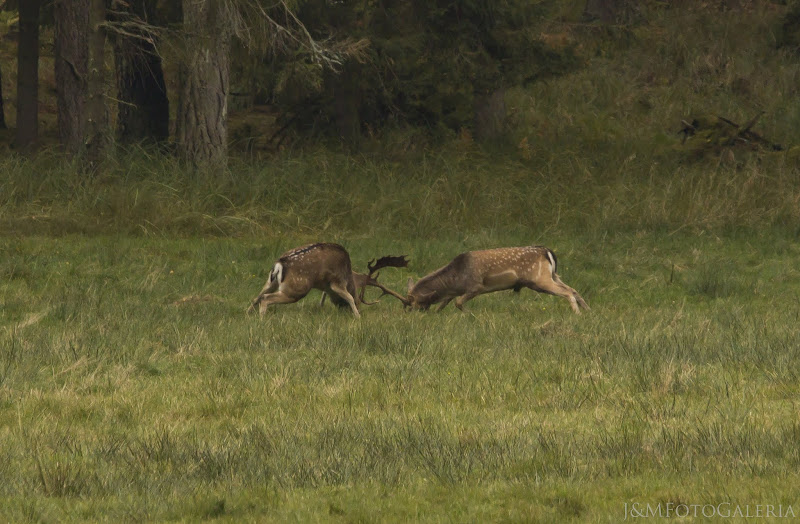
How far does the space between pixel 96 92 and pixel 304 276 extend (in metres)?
9.83

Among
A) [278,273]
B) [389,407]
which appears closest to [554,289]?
[278,273]

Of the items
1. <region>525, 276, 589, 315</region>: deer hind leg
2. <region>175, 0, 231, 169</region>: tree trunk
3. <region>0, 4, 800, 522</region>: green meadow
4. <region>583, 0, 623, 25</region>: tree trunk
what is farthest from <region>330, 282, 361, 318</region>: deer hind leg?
<region>583, 0, 623, 25</region>: tree trunk

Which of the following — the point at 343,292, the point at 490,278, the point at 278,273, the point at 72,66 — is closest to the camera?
the point at 278,273

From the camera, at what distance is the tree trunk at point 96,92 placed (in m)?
20.5

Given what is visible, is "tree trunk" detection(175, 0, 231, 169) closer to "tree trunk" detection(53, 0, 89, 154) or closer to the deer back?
"tree trunk" detection(53, 0, 89, 154)

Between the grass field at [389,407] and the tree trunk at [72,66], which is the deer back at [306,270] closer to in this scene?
the grass field at [389,407]

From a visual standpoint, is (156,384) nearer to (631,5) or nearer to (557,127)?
(557,127)

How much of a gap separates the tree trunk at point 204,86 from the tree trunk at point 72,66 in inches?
66.4

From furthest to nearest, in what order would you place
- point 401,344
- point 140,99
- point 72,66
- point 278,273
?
1. point 140,99
2. point 72,66
3. point 278,273
4. point 401,344

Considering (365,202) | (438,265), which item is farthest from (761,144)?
(438,265)

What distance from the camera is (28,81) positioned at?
23.9 m

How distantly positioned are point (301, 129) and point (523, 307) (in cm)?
1325

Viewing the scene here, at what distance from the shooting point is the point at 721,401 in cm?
753

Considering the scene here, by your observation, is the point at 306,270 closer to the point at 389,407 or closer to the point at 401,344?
the point at 401,344
